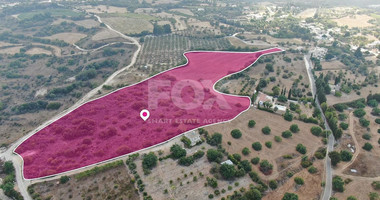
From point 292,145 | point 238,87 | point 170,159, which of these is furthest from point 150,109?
point 292,145

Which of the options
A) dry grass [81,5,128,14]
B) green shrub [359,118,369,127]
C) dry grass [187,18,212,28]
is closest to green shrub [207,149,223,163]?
green shrub [359,118,369,127]

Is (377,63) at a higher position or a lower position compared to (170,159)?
higher

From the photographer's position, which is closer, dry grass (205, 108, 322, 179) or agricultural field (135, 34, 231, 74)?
dry grass (205, 108, 322, 179)

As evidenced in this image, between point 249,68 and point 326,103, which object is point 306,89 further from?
point 249,68

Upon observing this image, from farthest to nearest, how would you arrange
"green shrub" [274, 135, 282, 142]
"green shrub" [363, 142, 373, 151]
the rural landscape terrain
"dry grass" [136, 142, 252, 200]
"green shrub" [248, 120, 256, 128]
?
"green shrub" [248, 120, 256, 128], "green shrub" [274, 135, 282, 142], "green shrub" [363, 142, 373, 151], the rural landscape terrain, "dry grass" [136, 142, 252, 200]

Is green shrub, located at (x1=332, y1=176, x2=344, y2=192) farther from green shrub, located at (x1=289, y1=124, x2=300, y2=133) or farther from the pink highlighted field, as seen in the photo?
the pink highlighted field

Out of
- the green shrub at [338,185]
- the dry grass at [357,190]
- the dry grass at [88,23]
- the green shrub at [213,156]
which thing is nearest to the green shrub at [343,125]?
the dry grass at [357,190]

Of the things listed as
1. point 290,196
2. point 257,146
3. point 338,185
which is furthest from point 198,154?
point 338,185
